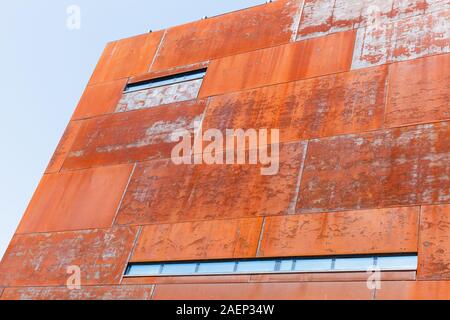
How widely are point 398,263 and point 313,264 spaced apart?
4.63ft

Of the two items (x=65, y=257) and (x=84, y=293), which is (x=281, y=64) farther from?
(x=84, y=293)

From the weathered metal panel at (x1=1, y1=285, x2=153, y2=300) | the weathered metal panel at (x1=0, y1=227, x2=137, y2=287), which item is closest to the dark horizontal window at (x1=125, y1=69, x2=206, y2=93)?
the weathered metal panel at (x1=0, y1=227, x2=137, y2=287)

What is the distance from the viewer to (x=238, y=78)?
13.4m

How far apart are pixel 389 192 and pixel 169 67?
7812 millimetres

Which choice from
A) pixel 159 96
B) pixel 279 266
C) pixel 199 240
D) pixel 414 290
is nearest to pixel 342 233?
pixel 279 266

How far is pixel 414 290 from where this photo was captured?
8102 millimetres

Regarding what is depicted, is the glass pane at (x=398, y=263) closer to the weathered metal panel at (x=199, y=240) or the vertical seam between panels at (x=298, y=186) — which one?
the vertical seam between panels at (x=298, y=186)

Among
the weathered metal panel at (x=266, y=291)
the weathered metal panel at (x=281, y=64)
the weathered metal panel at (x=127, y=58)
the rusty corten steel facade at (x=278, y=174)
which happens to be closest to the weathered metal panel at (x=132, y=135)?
the rusty corten steel facade at (x=278, y=174)

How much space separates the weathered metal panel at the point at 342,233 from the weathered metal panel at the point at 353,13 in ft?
17.5

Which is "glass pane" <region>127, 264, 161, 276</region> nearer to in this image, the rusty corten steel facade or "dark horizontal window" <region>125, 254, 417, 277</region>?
"dark horizontal window" <region>125, 254, 417, 277</region>

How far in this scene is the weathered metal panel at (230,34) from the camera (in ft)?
46.4

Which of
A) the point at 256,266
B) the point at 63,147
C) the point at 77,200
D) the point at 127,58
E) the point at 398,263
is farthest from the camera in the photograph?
the point at 127,58

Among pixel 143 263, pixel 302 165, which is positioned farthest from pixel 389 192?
pixel 143 263
